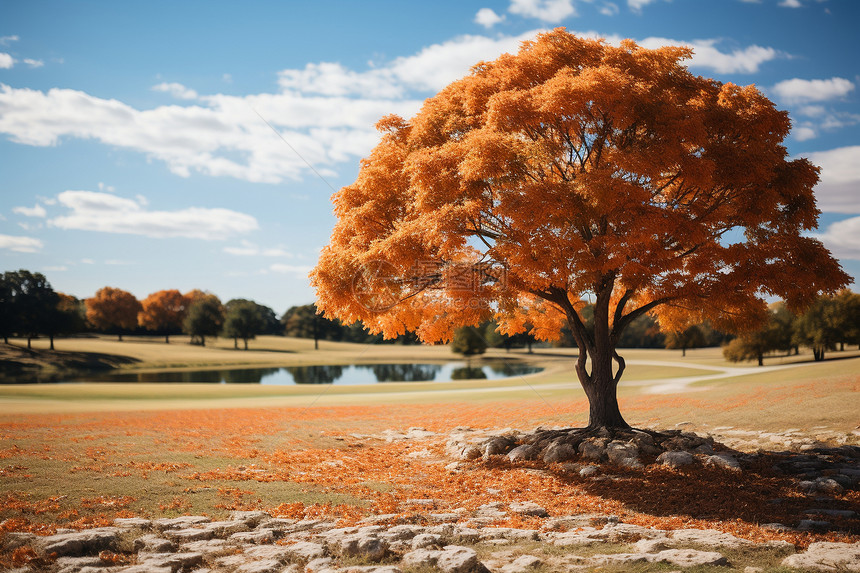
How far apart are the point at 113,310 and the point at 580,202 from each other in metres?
100

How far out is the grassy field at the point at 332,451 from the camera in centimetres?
1010

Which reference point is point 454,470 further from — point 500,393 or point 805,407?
point 500,393

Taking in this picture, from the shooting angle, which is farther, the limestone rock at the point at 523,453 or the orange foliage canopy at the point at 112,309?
the orange foliage canopy at the point at 112,309

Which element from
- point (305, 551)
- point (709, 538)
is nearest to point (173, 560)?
point (305, 551)

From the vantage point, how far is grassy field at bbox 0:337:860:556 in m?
10.1

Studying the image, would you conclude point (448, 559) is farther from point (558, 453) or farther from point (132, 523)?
point (558, 453)

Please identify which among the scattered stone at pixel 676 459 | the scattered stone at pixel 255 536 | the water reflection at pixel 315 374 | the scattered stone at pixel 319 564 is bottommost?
the water reflection at pixel 315 374

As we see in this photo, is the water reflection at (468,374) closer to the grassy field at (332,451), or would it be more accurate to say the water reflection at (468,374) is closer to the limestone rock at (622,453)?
the grassy field at (332,451)

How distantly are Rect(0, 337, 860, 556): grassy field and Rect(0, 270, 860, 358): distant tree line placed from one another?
37.1 ft

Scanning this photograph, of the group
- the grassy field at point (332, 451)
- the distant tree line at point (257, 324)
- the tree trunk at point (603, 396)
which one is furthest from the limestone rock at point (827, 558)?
the distant tree line at point (257, 324)

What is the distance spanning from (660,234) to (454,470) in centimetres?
841

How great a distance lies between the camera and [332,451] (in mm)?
17219

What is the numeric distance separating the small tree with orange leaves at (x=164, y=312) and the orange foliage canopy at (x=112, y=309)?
175 centimetres

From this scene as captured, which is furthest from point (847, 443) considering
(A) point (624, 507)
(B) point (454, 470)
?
(B) point (454, 470)
